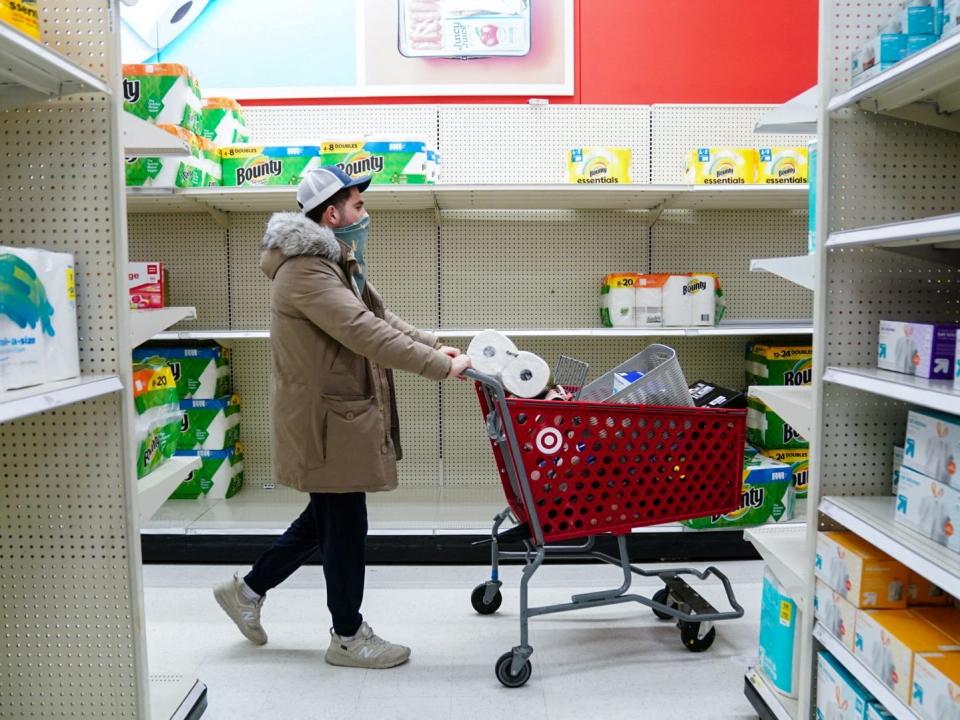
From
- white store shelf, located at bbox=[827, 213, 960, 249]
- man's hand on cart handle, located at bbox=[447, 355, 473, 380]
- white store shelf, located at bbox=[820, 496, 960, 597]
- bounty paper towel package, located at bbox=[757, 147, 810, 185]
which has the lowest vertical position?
white store shelf, located at bbox=[820, 496, 960, 597]

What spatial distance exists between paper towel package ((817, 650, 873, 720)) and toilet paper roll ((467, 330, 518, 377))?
3.94ft

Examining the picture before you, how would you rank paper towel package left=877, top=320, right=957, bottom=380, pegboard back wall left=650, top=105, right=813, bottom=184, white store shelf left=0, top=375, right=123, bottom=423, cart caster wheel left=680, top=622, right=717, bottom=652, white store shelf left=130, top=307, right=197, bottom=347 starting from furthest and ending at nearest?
pegboard back wall left=650, top=105, right=813, bottom=184
cart caster wheel left=680, top=622, right=717, bottom=652
white store shelf left=130, top=307, right=197, bottom=347
paper towel package left=877, top=320, right=957, bottom=380
white store shelf left=0, top=375, right=123, bottom=423

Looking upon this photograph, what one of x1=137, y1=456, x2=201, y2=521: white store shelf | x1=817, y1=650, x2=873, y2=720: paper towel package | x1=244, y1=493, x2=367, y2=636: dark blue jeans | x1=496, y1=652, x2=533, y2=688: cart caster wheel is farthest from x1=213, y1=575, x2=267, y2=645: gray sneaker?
x1=817, y1=650, x2=873, y2=720: paper towel package

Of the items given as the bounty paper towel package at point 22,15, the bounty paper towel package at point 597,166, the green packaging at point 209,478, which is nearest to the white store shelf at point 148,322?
the bounty paper towel package at point 22,15

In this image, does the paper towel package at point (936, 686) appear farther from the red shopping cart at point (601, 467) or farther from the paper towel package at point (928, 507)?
the red shopping cart at point (601, 467)

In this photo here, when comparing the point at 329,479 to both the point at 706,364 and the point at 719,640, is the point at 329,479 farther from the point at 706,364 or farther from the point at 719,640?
the point at 706,364

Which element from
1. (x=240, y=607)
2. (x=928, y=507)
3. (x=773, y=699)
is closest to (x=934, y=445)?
(x=928, y=507)

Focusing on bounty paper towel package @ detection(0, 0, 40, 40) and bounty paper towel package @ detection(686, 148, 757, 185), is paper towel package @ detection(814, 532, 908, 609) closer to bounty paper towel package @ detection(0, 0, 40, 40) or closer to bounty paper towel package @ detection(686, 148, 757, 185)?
bounty paper towel package @ detection(0, 0, 40, 40)

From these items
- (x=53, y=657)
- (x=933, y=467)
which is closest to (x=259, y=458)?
(x=53, y=657)

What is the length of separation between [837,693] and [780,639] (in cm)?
31

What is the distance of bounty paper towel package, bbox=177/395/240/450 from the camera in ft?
13.1

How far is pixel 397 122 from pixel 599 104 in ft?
3.83

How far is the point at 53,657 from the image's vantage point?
1.94m

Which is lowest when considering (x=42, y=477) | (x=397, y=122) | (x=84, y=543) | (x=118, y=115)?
(x=84, y=543)
